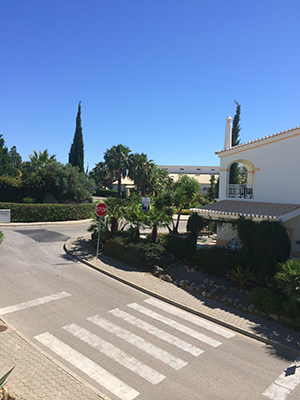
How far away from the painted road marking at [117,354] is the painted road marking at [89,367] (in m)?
0.46

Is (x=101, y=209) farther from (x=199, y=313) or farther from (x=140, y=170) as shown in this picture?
(x=140, y=170)

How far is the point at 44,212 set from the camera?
82.5ft

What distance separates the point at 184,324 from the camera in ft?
28.7

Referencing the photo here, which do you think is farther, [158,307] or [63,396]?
[158,307]

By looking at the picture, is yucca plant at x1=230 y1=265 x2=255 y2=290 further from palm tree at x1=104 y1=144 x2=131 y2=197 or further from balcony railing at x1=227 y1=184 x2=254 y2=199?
palm tree at x1=104 y1=144 x2=131 y2=197

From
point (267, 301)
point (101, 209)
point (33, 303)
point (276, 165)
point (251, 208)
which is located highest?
point (276, 165)

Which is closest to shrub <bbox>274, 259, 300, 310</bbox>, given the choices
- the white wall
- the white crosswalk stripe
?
the white crosswalk stripe

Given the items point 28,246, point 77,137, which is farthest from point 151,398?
point 77,137

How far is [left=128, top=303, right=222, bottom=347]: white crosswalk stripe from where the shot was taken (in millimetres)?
7845

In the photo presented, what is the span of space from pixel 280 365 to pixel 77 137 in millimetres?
41039

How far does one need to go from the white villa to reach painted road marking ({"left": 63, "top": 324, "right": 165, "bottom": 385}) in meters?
8.72

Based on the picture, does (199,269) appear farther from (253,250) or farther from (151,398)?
(151,398)

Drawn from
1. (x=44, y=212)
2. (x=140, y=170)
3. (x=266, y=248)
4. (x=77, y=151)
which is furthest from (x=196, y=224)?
(x=77, y=151)

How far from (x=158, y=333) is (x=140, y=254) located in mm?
5739
